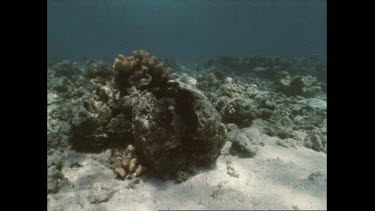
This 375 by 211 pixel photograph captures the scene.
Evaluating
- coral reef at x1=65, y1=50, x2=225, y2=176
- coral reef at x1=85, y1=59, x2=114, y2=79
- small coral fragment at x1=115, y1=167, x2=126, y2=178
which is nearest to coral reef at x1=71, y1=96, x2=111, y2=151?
coral reef at x1=65, y1=50, x2=225, y2=176

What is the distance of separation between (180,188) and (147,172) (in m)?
0.84

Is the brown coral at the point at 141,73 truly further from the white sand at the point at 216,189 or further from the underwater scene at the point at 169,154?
the white sand at the point at 216,189

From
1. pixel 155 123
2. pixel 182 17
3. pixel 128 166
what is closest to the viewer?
pixel 155 123

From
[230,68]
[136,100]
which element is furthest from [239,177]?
[230,68]

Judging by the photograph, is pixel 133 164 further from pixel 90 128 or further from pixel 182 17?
pixel 182 17

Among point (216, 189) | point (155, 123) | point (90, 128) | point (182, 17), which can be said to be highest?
point (182, 17)

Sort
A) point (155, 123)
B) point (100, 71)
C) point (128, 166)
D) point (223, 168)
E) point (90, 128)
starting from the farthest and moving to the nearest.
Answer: point (100, 71)
point (90, 128)
point (223, 168)
point (128, 166)
point (155, 123)

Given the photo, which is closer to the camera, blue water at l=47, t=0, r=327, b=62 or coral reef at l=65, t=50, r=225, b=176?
coral reef at l=65, t=50, r=225, b=176

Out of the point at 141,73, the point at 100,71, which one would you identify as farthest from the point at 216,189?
the point at 100,71

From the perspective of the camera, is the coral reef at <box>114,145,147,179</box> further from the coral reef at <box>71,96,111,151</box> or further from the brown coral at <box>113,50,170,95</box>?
the brown coral at <box>113,50,170,95</box>

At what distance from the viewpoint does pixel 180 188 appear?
4.98 m

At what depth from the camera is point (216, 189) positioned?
491 cm

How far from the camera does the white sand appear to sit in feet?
15.2
